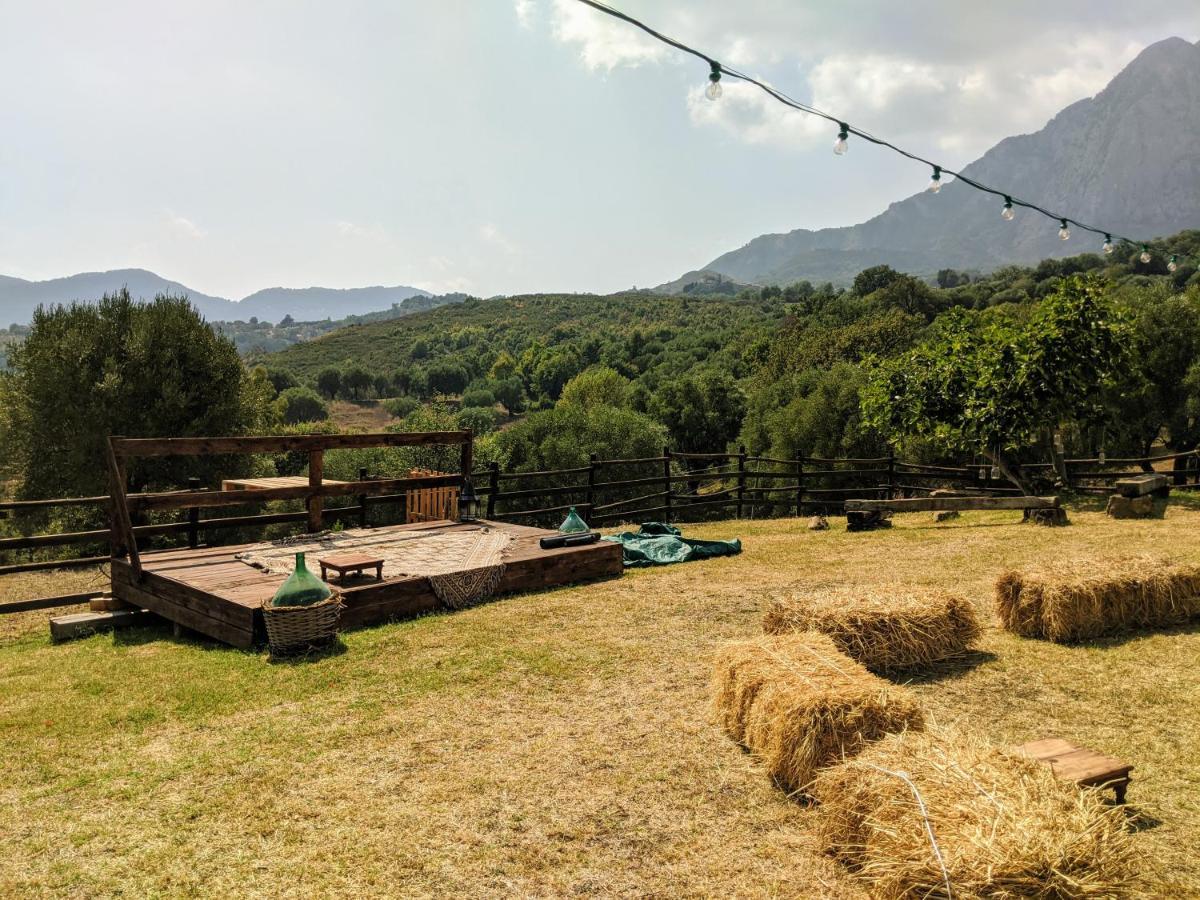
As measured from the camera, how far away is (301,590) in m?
6.55

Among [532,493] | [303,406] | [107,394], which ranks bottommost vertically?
[532,493]

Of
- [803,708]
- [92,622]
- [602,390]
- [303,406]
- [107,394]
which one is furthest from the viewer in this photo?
[303,406]

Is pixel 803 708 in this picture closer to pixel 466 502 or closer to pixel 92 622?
pixel 92 622

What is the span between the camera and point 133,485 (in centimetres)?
2222

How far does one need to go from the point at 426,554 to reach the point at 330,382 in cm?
10559

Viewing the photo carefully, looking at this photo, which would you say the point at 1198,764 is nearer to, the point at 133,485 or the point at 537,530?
the point at 537,530

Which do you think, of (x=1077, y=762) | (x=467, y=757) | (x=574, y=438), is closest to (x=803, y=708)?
(x=1077, y=762)

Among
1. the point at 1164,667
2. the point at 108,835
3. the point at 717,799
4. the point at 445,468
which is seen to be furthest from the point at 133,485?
the point at 1164,667

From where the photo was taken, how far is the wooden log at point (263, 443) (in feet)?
25.7

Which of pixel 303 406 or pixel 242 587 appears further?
pixel 303 406

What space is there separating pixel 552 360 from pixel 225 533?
7902 centimetres

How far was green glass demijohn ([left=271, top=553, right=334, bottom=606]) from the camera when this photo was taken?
256 inches

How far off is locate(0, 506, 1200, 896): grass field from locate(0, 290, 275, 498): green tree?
18036 mm

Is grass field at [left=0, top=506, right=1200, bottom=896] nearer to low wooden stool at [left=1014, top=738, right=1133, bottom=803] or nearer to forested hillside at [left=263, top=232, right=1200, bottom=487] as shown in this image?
low wooden stool at [left=1014, top=738, right=1133, bottom=803]
